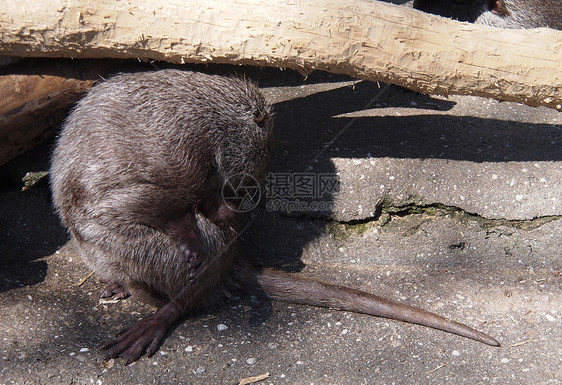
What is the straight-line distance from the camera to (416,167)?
11.1 feet

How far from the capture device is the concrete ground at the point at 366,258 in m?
2.55

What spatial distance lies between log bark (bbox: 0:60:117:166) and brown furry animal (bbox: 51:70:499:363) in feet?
0.36

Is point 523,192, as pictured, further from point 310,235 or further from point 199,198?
point 199,198

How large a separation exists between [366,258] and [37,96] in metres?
2.10

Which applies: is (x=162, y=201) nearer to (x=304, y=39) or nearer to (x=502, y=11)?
(x=304, y=39)

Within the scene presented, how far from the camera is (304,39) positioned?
2.69m

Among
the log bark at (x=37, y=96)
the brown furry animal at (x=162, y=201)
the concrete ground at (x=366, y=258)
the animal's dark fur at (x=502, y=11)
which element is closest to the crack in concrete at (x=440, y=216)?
the concrete ground at (x=366, y=258)

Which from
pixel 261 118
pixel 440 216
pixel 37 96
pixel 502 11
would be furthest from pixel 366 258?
pixel 502 11

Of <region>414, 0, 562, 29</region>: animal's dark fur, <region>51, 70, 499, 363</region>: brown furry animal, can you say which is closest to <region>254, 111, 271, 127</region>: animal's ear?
<region>51, 70, 499, 363</region>: brown furry animal

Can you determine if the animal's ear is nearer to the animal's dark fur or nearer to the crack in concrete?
the crack in concrete

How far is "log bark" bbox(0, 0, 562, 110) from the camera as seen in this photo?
2641mm

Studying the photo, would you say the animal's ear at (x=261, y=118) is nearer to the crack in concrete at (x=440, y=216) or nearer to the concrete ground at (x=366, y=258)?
the concrete ground at (x=366, y=258)

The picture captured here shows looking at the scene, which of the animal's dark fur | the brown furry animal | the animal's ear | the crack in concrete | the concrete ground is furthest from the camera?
the animal's dark fur

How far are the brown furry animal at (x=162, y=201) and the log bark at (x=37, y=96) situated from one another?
0.36 ft
